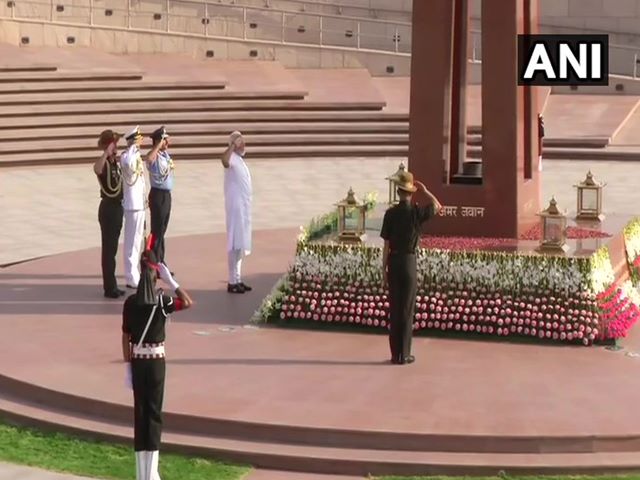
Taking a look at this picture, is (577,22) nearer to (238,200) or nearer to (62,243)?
(62,243)

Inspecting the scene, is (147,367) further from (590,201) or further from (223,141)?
(223,141)

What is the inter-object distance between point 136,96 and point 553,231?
1724 cm

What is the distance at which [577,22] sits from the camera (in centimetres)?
3644

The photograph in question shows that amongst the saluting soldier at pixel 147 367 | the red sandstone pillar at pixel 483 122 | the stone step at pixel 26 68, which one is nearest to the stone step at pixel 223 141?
the stone step at pixel 26 68

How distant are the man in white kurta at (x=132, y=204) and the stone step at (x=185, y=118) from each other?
13.0 m

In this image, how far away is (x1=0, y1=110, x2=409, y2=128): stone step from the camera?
29422mm

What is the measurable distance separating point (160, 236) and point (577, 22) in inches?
854

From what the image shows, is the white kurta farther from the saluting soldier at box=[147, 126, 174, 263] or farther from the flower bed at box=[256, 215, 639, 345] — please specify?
the flower bed at box=[256, 215, 639, 345]

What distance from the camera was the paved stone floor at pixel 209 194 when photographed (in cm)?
2175

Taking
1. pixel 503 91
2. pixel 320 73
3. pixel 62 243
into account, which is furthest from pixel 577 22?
pixel 503 91

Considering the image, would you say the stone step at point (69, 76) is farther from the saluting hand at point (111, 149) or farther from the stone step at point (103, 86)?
the saluting hand at point (111, 149)

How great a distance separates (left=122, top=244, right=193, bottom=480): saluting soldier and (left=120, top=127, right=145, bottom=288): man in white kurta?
5.73 meters

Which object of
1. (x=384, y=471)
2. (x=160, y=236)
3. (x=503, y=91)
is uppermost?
(x=503, y=91)


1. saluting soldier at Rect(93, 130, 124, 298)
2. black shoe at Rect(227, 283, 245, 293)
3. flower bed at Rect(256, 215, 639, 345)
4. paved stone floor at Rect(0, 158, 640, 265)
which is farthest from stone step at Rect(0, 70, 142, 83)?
flower bed at Rect(256, 215, 639, 345)
